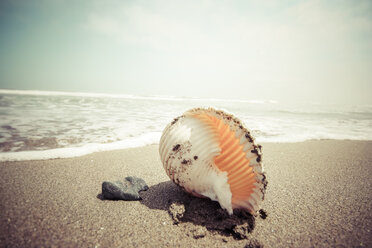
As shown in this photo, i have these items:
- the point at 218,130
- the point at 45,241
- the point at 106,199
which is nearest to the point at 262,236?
the point at 218,130

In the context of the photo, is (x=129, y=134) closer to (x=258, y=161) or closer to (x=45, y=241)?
(x=45, y=241)

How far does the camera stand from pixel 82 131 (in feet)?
16.2

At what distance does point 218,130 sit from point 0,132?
5.21 metres

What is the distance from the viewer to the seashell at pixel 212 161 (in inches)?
64.7

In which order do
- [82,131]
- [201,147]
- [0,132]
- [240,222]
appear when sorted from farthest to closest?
[82,131] → [0,132] → [201,147] → [240,222]

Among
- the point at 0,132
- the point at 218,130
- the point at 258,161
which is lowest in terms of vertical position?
the point at 0,132

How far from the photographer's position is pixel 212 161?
1743 millimetres

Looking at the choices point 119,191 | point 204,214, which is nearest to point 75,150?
point 119,191

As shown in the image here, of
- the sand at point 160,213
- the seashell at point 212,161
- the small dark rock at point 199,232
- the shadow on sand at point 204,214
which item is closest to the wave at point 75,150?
the sand at point 160,213

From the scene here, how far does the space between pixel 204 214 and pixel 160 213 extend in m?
0.43

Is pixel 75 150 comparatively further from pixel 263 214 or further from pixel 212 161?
pixel 263 214

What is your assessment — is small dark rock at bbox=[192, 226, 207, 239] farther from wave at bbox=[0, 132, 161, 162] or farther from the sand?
wave at bbox=[0, 132, 161, 162]

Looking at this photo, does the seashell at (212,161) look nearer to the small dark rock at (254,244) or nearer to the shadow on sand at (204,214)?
the shadow on sand at (204,214)

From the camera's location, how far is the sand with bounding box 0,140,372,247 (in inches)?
57.6
